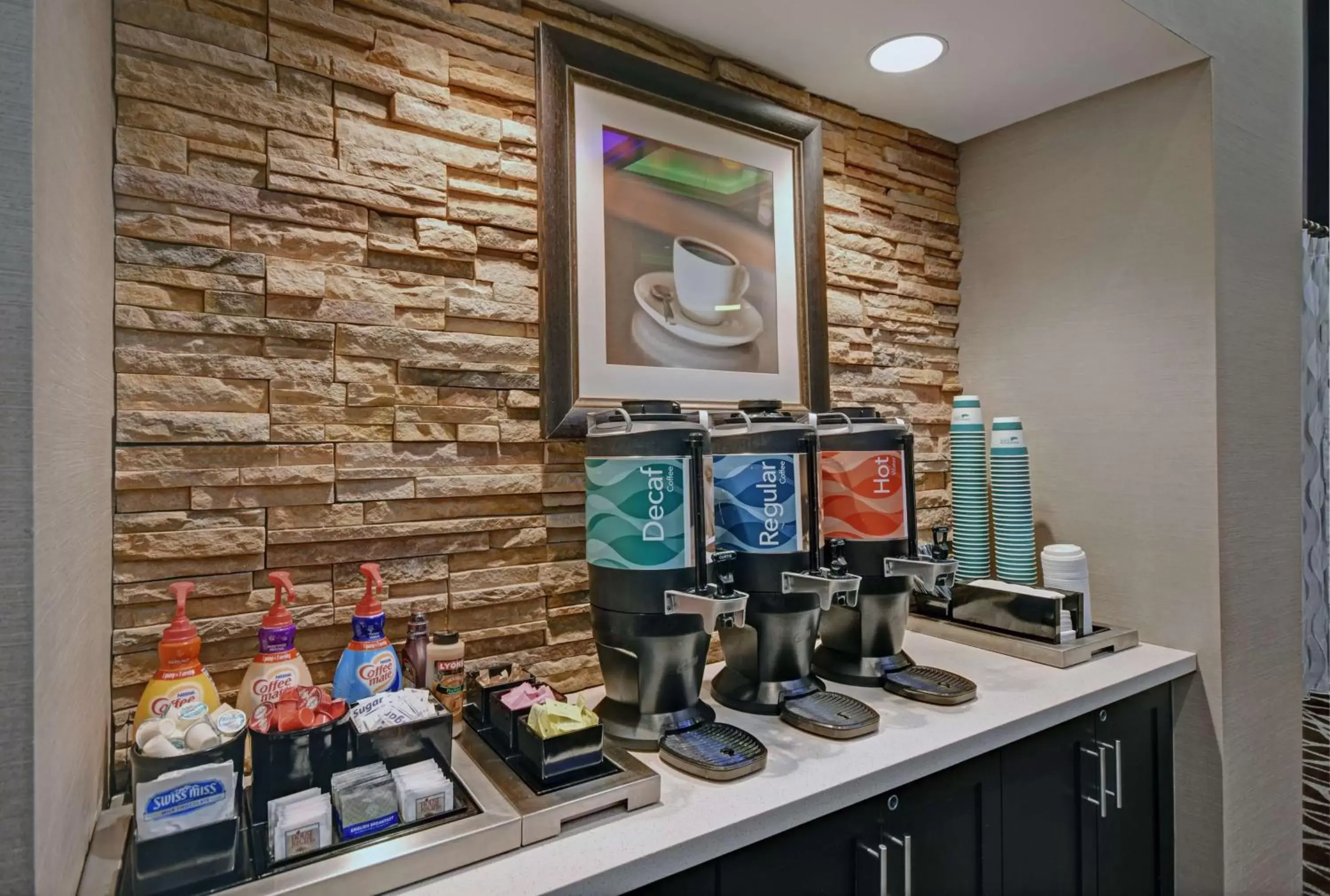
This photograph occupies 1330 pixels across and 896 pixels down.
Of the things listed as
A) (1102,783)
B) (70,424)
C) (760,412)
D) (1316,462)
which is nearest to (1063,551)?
(1102,783)

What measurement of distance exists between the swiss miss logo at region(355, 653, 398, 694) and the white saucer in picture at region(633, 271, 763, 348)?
87 cm

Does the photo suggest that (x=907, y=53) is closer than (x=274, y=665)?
No

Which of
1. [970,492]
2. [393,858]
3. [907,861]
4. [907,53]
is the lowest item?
[907,861]

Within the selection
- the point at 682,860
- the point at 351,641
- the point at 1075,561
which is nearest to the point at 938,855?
the point at 682,860

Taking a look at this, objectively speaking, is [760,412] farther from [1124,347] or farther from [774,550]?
[1124,347]

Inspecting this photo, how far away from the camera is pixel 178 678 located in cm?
96

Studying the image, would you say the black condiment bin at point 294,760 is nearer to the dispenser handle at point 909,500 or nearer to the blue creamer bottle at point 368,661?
the blue creamer bottle at point 368,661

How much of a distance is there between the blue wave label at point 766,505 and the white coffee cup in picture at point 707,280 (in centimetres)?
47

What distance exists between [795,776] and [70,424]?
1.01m

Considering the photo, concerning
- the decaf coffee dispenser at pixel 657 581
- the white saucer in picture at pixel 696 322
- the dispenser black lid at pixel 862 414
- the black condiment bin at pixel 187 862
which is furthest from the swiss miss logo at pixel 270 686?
the dispenser black lid at pixel 862 414

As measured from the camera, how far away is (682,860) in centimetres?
90

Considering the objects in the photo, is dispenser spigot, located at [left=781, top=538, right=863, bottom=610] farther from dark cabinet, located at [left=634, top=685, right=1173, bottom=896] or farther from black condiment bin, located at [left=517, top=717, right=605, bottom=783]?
black condiment bin, located at [left=517, top=717, right=605, bottom=783]

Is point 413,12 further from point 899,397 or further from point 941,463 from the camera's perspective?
point 941,463

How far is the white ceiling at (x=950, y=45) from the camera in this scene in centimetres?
152
